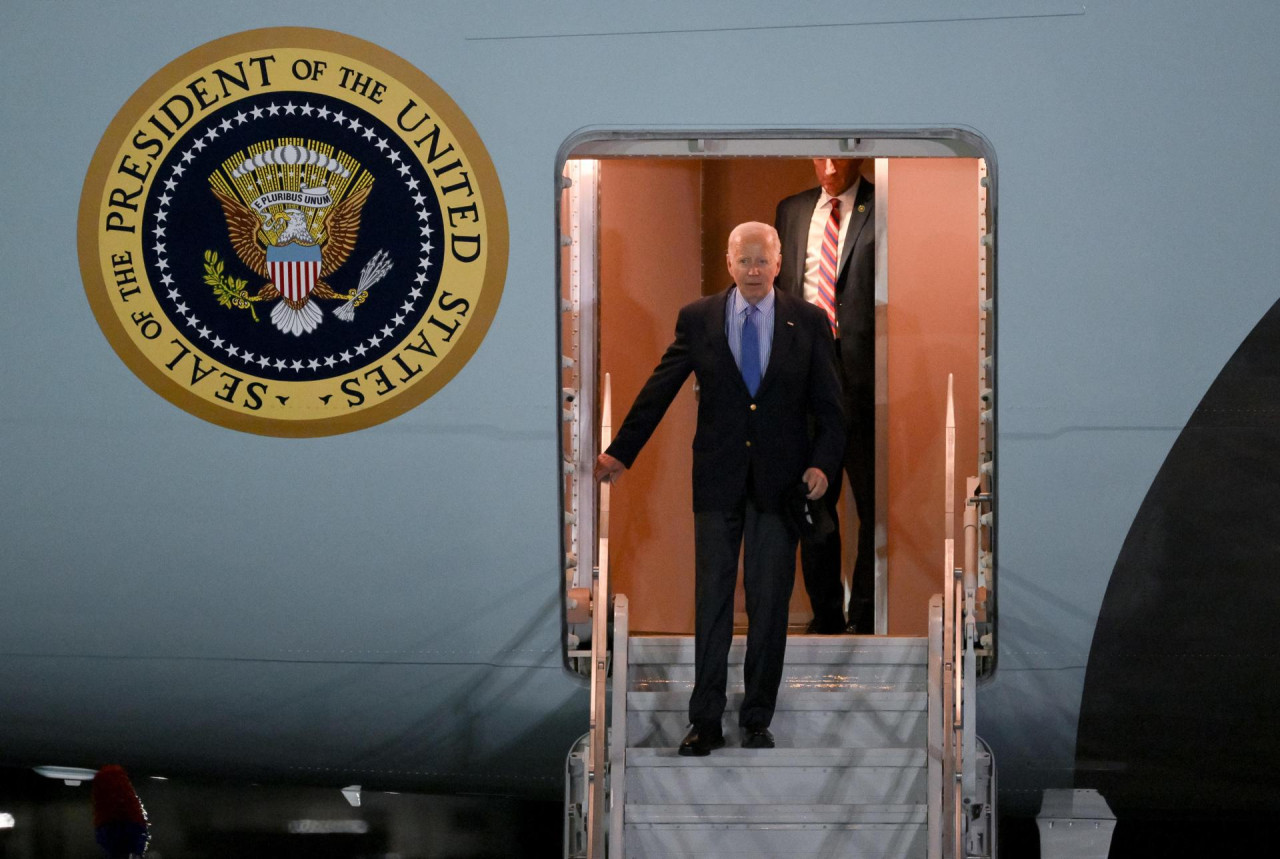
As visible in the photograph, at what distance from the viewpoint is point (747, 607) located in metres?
3.81

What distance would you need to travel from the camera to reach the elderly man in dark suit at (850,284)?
5.12m

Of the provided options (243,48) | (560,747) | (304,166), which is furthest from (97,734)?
(243,48)

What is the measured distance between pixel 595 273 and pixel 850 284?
129 cm

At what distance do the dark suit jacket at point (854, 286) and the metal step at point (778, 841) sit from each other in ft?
6.03

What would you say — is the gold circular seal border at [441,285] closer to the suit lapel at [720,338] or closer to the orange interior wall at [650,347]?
the suit lapel at [720,338]

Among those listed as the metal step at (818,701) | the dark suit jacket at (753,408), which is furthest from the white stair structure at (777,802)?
the dark suit jacket at (753,408)

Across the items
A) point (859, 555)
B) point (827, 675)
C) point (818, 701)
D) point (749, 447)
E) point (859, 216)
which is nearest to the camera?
point (749, 447)

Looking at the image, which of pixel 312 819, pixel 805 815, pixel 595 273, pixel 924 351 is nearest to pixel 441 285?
pixel 595 273

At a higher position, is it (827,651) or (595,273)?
(595,273)

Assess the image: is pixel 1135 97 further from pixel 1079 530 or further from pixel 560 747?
pixel 560 747

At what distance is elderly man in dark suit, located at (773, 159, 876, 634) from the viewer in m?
5.12

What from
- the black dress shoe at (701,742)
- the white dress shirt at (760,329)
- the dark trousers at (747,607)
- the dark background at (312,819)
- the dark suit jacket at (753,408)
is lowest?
the dark background at (312,819)

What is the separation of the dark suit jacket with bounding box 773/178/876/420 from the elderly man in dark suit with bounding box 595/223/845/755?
48.4 inches

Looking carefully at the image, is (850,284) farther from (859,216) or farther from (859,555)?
(859,555)
